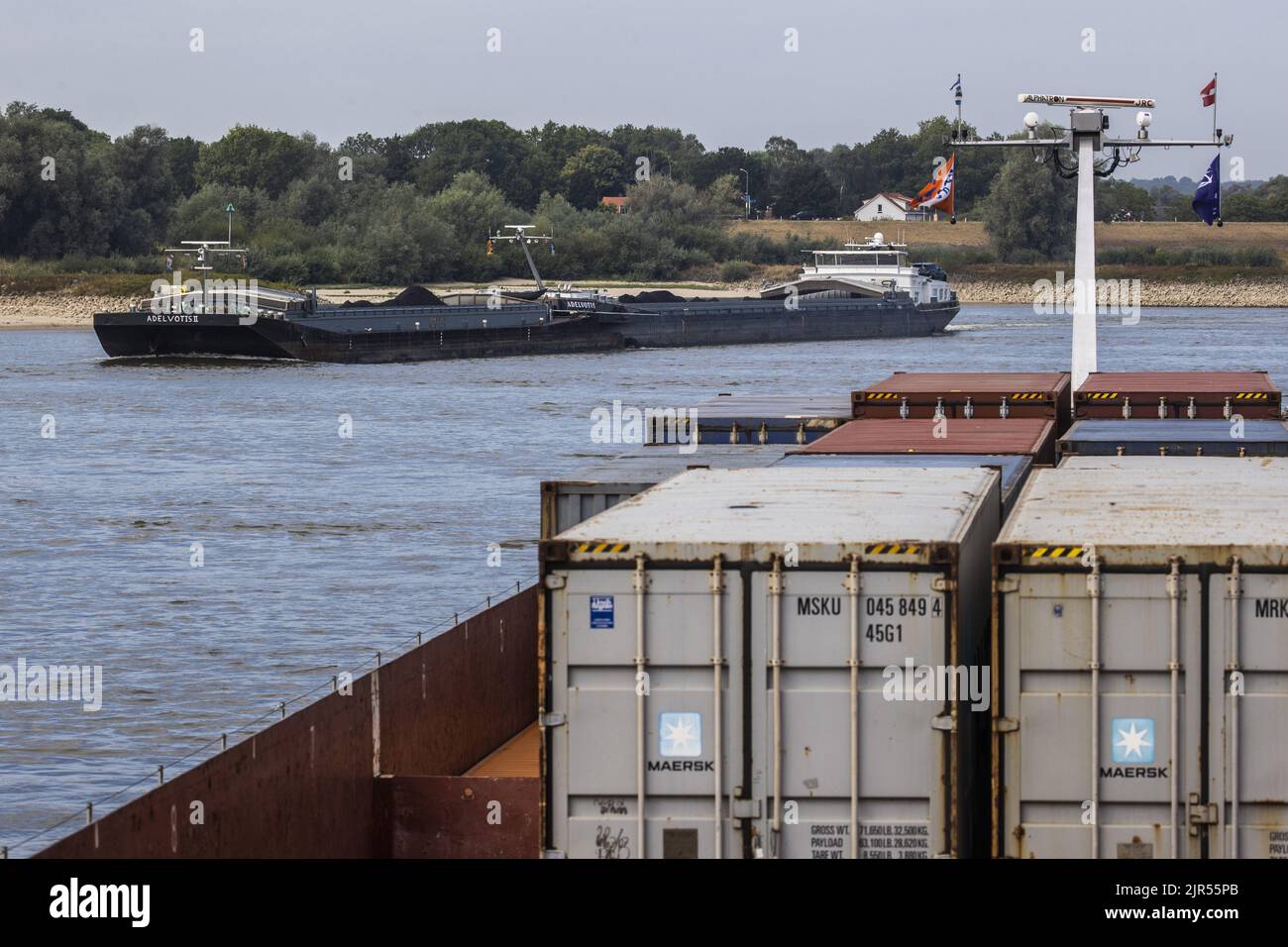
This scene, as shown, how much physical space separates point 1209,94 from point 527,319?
2890 inches

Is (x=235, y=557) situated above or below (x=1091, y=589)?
below

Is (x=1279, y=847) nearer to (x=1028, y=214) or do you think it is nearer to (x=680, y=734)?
(x=680, y=734)

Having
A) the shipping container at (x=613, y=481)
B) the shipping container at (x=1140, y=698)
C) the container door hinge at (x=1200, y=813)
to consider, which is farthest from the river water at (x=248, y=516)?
the container door hinge at (x=1200, y=813)

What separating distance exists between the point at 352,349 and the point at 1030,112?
65435mm

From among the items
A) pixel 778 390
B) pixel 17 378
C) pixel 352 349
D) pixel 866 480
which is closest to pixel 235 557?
pixel 866 480

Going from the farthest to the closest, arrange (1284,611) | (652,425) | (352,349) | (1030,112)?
(352,349), (1030,112), (652,425), (1284,611)

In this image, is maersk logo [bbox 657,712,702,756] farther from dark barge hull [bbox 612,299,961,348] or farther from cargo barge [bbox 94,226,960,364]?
dark barge hull [bbox 612,299,961,348]

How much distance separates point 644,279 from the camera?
170250 millimetres

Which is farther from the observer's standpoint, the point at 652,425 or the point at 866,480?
the point at 652,425

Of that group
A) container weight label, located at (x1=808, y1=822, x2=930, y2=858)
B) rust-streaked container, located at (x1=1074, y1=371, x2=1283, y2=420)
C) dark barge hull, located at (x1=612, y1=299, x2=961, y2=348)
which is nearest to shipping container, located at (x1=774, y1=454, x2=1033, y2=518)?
container weight label, located at (x1=808, y1=822, x2=930, y2=858)

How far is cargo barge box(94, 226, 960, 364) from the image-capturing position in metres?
91.8

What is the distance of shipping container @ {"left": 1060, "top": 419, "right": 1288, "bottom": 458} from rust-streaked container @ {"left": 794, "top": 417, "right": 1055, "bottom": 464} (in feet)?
1.68
